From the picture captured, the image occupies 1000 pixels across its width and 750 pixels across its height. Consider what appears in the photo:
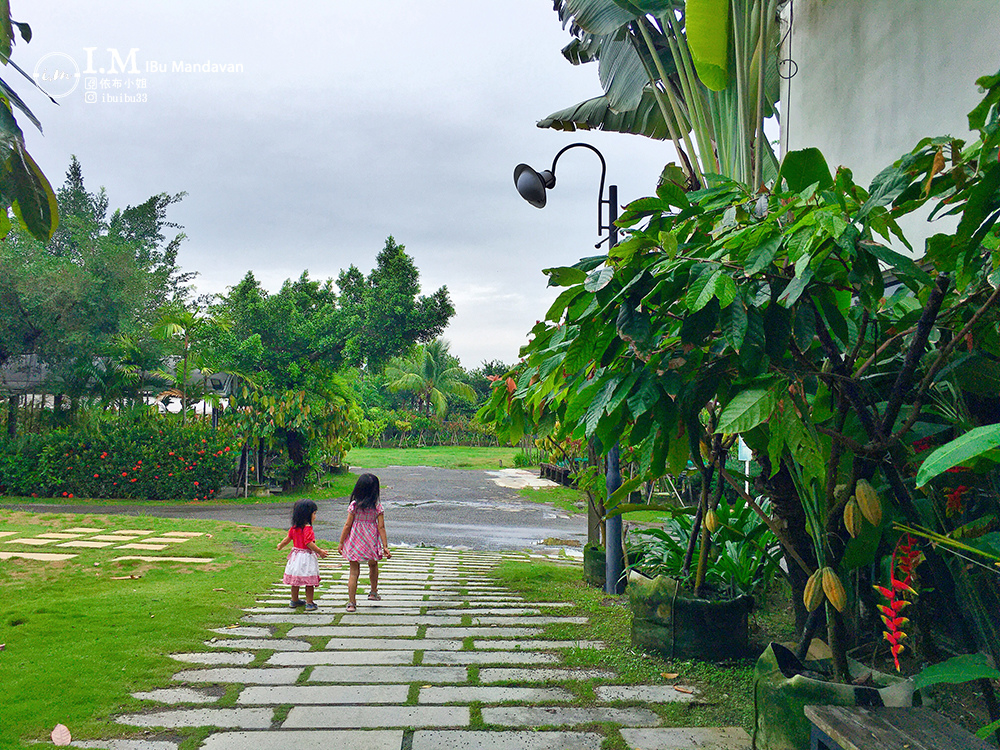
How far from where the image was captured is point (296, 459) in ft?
58.4

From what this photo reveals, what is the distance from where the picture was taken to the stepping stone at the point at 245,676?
3.61 m

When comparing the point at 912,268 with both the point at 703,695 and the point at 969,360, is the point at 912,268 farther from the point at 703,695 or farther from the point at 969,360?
the point at 703,695

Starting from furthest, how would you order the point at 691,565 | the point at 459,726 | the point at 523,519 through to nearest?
the point at 523,519 → the point at 691,565 → the point at 459,726

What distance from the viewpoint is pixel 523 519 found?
14352 millimetres

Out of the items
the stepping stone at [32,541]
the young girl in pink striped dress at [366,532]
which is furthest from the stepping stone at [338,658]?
the stepping stone at [32,541]

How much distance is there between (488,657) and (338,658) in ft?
2.86

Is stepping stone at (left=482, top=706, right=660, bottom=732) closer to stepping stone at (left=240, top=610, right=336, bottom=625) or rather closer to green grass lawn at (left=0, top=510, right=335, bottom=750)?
green grass lawn at (left=0, top=510, right=335, bottom=750)

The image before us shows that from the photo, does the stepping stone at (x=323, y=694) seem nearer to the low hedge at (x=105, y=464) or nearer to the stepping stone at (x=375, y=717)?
the stepping stone at (x=375, y=717)

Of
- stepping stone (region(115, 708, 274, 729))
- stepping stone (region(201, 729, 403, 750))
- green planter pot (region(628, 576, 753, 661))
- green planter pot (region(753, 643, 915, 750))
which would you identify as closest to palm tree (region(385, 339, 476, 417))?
green planter pot (region(628, 576, 753, 661))

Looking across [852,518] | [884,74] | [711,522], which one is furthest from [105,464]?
[852,518]

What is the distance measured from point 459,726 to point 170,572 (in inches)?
197

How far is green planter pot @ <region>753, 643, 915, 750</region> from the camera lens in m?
2.63

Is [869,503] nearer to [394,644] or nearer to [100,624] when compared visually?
[394,644]

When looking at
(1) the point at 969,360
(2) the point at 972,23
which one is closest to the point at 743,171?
(2) the point at 972,23
